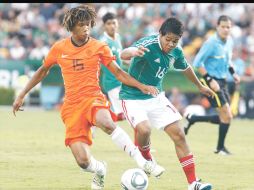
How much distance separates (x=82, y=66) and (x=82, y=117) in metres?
0.66

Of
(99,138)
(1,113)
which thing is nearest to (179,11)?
(1,113)

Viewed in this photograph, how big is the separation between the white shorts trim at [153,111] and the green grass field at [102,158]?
902mm

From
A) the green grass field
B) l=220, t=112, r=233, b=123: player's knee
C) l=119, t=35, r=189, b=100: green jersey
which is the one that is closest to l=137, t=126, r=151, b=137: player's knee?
l=119, t=35, r=189, b=100: green jersey

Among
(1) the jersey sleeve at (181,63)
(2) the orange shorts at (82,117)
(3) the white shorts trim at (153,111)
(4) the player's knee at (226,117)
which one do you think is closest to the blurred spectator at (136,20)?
(4) the player's knee at (226,117)

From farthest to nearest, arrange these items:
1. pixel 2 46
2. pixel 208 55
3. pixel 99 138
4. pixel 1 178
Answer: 1. pixel 2 46
2. pixel 99 138
3. pixel 208 55
4. pixel 1 178

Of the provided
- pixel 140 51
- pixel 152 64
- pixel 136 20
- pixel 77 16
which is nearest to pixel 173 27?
pixel 140 51

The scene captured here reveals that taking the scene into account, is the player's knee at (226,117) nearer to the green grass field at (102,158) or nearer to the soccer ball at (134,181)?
the green grass field at (102,158)

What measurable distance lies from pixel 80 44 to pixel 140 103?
120 cm

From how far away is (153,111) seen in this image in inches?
439

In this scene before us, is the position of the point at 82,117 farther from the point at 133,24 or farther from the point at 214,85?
the point at 133,24

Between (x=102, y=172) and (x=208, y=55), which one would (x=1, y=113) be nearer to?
(x=208, y=55)

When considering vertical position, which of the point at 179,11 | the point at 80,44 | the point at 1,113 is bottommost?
the point at 1,113

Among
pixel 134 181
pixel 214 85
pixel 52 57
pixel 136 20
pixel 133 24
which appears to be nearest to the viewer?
pixel 134 181

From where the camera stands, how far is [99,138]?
18859 mm
